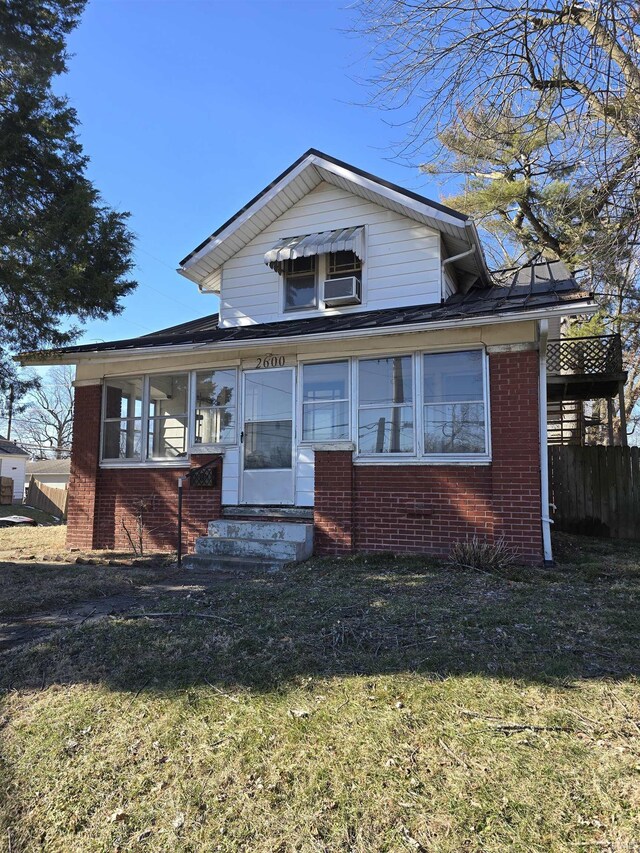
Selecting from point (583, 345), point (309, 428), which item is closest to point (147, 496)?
point (309, 428)

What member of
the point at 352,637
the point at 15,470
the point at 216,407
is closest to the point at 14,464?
the point at 15,470

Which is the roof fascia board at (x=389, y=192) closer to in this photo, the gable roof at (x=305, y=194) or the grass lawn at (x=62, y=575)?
the gable roof at (x=305, y=194)

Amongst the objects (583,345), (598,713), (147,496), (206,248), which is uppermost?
(206,248)

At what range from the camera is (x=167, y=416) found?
943 cm

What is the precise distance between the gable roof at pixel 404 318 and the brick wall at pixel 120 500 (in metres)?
1.41

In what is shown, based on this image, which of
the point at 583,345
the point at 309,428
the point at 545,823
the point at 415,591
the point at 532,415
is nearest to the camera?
the point at 545,823

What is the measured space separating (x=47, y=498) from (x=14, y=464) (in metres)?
14.3

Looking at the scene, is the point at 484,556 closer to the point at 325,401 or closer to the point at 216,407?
the point at 325,401

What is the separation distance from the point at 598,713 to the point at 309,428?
19.8 feet

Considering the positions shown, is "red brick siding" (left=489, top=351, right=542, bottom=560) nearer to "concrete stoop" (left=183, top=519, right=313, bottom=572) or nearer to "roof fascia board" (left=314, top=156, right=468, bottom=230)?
"roof fascia board" (left=314, top=156, right=468, bottom=230)

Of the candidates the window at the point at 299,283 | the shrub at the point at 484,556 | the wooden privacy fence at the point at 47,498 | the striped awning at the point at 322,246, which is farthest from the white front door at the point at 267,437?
the wooden privacy fence at the point at 47,498

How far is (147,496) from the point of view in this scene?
9.16 m

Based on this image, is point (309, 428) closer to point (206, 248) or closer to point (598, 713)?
point (206, 248)

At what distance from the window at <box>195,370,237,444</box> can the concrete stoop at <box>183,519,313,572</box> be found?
155cm
